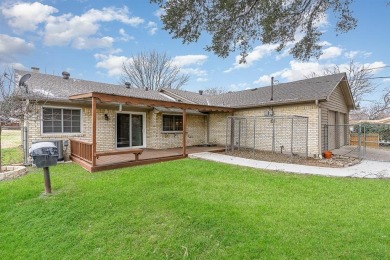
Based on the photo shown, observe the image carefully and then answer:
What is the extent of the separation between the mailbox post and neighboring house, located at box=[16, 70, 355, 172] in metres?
2.05

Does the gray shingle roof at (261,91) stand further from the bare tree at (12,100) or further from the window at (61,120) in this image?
the window at (61,120)

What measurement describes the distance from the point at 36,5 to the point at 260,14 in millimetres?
9380

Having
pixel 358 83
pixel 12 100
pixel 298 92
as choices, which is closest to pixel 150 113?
pixel 12 100

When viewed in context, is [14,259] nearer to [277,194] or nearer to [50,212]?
[50,212]

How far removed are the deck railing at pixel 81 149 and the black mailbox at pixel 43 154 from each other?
245 centimetres

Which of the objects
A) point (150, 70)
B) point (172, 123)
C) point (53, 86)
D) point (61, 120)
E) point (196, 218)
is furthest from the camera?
point (150, 70)

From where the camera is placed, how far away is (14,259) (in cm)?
342

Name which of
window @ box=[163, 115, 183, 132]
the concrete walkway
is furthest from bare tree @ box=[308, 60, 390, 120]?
window @ box=[163, 115, 183, 132]

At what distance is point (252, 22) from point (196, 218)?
469 centimetres

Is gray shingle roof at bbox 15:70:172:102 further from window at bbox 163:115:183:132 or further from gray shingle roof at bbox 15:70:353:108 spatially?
window at bbox 163:115:183:132

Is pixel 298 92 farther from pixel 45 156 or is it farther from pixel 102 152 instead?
pixel 45 156

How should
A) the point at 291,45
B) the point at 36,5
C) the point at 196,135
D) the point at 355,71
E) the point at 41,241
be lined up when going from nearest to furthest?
1. the point at 41,241
2. the point at 291,45
3. the point at 36,5
4. the point at 196,135
5. the point at 355,71

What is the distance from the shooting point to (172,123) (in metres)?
14.0

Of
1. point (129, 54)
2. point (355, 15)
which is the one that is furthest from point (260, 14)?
point (129, 54)
